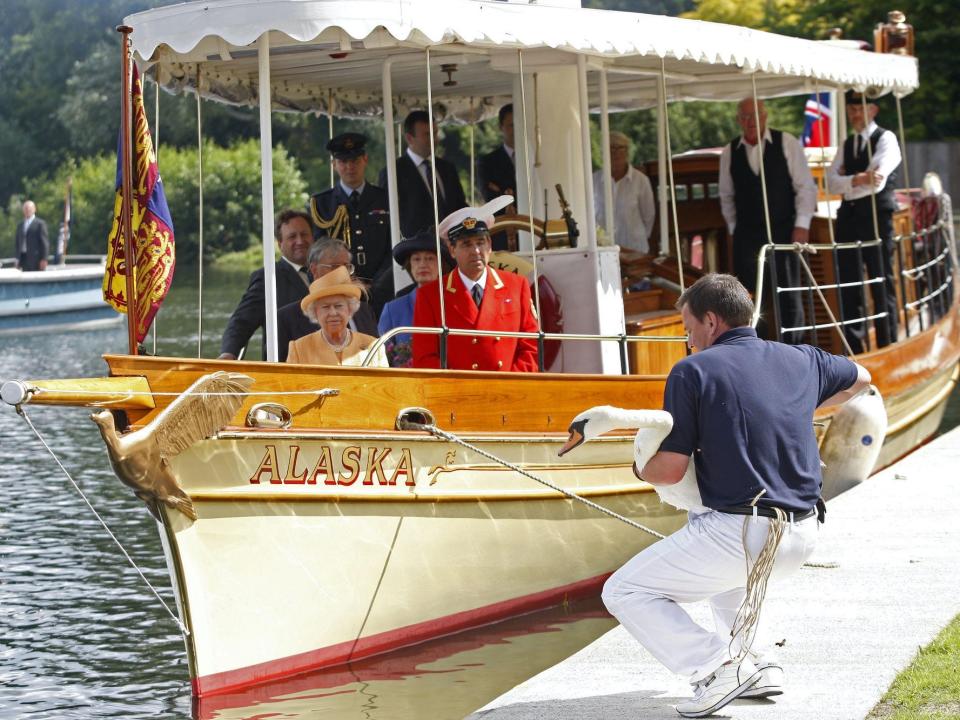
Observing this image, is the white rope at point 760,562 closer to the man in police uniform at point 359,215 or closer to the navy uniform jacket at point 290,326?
the navy uniform jacket at point 290,326

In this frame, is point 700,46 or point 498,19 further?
point 700,46

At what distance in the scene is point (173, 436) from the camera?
6.34m

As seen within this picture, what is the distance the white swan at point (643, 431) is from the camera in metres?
4.69

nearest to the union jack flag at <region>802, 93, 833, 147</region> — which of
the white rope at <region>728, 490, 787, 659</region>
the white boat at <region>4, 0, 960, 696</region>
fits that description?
the white boat at <region>4, 0, 960, 696</region>

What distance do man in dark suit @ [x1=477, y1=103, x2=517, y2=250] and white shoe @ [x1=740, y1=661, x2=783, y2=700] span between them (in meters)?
5.45

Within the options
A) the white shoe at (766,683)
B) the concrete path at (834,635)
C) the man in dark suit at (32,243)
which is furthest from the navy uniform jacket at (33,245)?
the white shoe at (766,683)

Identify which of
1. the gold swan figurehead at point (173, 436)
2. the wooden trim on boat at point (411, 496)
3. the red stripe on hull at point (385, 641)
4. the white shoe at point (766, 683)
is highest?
the gold swan figurehead at point (173, 436)

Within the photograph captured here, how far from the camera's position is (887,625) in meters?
5.92

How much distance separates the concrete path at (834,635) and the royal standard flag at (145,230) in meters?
2.42

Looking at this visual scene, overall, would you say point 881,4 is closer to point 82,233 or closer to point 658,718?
point 82,233

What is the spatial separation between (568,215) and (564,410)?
140cm

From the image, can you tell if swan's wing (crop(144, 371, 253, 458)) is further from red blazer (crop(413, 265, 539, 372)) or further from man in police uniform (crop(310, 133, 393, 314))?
man in police uniform (crop(310, 133, 393, 314))

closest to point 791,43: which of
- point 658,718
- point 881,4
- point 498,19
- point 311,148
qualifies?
point 498,19

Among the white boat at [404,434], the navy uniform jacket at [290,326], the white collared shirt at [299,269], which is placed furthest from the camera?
the white collared shirt at [299,269]
